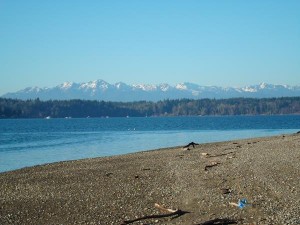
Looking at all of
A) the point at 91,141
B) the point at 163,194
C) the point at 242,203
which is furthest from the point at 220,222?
the point at 91,141

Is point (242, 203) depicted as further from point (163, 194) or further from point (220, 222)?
point (163, 194)

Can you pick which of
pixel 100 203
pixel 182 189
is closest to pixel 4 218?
pixel 100 203

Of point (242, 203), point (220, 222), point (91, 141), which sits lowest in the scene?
point (91, 141)

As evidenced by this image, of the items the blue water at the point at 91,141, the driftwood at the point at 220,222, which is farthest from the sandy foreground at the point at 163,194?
the blue water at the point at 91,141

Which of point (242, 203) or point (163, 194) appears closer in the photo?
point (242, 203)

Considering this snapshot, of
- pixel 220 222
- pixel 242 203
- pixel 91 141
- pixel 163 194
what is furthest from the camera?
pixel 91 141

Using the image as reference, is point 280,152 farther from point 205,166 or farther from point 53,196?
point 53,196

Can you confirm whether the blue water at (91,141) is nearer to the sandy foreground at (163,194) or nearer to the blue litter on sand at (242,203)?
the sandy foreground at (163,194)

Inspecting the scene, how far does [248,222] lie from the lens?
47.3ft

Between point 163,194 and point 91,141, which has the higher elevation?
→ point 163,194

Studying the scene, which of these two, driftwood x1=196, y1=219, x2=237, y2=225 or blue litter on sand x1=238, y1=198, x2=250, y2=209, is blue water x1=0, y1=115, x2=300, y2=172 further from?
driftwood x1=196, y1=219, x2=237, y2=225

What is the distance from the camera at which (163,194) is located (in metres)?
19.6

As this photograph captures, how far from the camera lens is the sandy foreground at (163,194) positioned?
15.8 metres

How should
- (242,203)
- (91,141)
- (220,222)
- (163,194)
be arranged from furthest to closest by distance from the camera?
(91,141) < (163,194) < (242,203) < (220,222)
